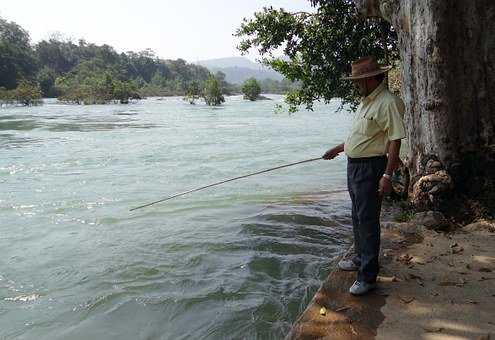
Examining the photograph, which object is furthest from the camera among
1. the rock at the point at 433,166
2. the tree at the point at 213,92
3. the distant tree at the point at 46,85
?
the distant tree at the point at 46,85

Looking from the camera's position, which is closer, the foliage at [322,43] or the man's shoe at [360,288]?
the man's shoe at [360,288]

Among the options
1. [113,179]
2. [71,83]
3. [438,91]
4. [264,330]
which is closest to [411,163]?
[438,91]

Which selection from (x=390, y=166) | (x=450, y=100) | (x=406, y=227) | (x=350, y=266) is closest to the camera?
(x=390, y=166)

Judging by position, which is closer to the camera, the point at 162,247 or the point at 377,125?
the point at 377,125

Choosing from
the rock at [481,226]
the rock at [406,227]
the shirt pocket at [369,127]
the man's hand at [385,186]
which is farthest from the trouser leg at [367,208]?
the rock at [481,226]

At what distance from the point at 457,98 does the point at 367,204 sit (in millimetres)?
3111

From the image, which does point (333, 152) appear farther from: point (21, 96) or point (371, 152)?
point (21, 96)

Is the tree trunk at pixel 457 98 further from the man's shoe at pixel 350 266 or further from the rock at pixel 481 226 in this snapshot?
the man's shoe at pixel 350 266

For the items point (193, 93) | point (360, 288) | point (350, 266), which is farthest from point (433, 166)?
point (193, 93)

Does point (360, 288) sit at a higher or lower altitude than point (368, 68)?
lower

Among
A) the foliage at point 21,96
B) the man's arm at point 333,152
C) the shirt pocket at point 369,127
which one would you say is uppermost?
the foliage at point 21,96

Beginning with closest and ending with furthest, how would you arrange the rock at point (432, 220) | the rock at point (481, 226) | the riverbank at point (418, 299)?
the riverbank at point (418, 299) < the rock at point (481, 226) < the rock at point (432, 220)

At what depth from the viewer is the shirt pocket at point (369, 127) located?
3834mm

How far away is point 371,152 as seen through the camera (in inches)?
153
